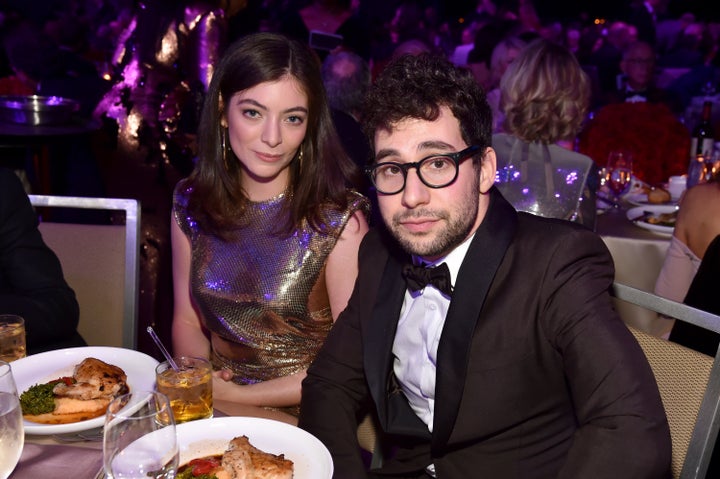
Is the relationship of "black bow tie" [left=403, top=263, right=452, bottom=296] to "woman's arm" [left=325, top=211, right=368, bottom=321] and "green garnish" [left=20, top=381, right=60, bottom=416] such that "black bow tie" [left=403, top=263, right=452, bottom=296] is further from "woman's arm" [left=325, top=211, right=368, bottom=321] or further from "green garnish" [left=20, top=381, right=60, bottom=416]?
"green garnish" [left=20, top=381, right=60, bottom=416]

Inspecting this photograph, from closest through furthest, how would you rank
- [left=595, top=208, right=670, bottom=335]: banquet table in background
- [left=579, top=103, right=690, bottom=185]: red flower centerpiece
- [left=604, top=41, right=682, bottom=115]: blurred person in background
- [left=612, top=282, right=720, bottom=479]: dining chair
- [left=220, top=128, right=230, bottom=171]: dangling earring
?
[left=612, top=282, right=720, bottom=479]: dining chair < [left=220, top=128, right=230, bottom=171]: dangling earring < [left=595, top=208, right=670, bottom=335]: banquet table in background < [left=579, top=103, right=690, bottom=185]: red flower centerpiece < [left=604, top=41, right=682, bottom=115]: blurred person in background

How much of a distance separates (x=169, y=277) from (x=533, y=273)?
2850mm

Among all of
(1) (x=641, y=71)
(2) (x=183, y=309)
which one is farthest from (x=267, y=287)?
(1) (x=641, y=71)

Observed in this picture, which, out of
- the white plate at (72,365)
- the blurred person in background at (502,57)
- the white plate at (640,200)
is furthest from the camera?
the blurred person in background at (502,57)

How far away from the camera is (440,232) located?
62.0 inches

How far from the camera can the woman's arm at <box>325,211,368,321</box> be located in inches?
89.2

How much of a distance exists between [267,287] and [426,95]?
988mm

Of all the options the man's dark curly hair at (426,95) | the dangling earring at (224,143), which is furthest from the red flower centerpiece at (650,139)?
the man's dark curly hair at (426,95)

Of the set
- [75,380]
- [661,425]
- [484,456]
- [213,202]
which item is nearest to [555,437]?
[484,456]

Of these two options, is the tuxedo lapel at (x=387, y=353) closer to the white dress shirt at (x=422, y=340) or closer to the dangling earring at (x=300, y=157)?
the white dress shirt at (x=422, y=340)

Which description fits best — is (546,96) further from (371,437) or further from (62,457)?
(62,457)

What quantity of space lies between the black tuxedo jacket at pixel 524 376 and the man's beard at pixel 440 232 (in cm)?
5

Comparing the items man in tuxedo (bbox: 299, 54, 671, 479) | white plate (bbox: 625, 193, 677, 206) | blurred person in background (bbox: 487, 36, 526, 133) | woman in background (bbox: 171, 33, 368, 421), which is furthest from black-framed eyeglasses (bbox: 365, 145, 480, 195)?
blurred person in background (bbox: 487, 36, 526, 133)

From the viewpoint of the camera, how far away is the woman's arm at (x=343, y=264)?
2.27m
